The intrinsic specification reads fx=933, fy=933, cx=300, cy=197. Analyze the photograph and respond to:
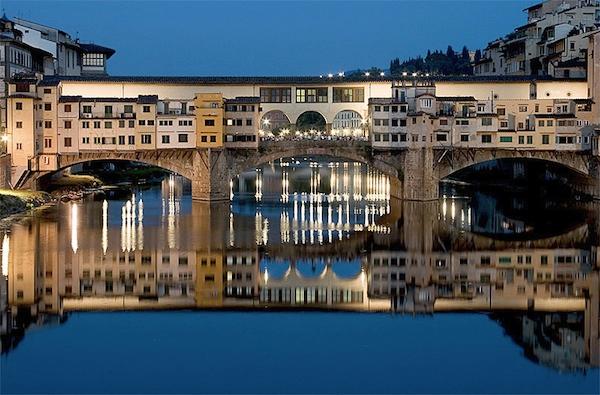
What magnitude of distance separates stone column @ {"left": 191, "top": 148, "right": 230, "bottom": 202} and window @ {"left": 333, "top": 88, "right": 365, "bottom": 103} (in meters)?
8.29

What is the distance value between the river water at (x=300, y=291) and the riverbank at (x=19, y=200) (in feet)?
4.20

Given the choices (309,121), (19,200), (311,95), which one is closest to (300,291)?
(19,200)

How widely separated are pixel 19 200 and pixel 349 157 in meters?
17.9

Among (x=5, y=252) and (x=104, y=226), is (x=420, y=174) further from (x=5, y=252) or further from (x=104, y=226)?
(x=5, y=252)

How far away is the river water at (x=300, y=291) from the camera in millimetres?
17906

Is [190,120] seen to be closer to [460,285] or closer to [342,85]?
[342,85]

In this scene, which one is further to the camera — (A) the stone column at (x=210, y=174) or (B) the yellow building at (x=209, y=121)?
(B) the yellow building at (x=209, y=121)

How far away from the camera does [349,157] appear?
5181 centimetres

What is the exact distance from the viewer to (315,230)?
39.2 m

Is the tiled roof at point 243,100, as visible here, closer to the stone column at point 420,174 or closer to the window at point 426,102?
the stone column at point 420,174

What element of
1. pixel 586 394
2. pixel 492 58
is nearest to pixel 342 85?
pixel 492 58

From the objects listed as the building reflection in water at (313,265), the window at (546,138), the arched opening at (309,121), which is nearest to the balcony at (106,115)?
the building reflection in water at (313,265)

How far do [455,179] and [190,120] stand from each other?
2630 cm

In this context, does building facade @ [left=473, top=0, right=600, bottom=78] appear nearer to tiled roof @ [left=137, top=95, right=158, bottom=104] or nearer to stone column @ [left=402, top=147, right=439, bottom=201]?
stone column @ [left=402, top=147, right=439, bottom=201]
